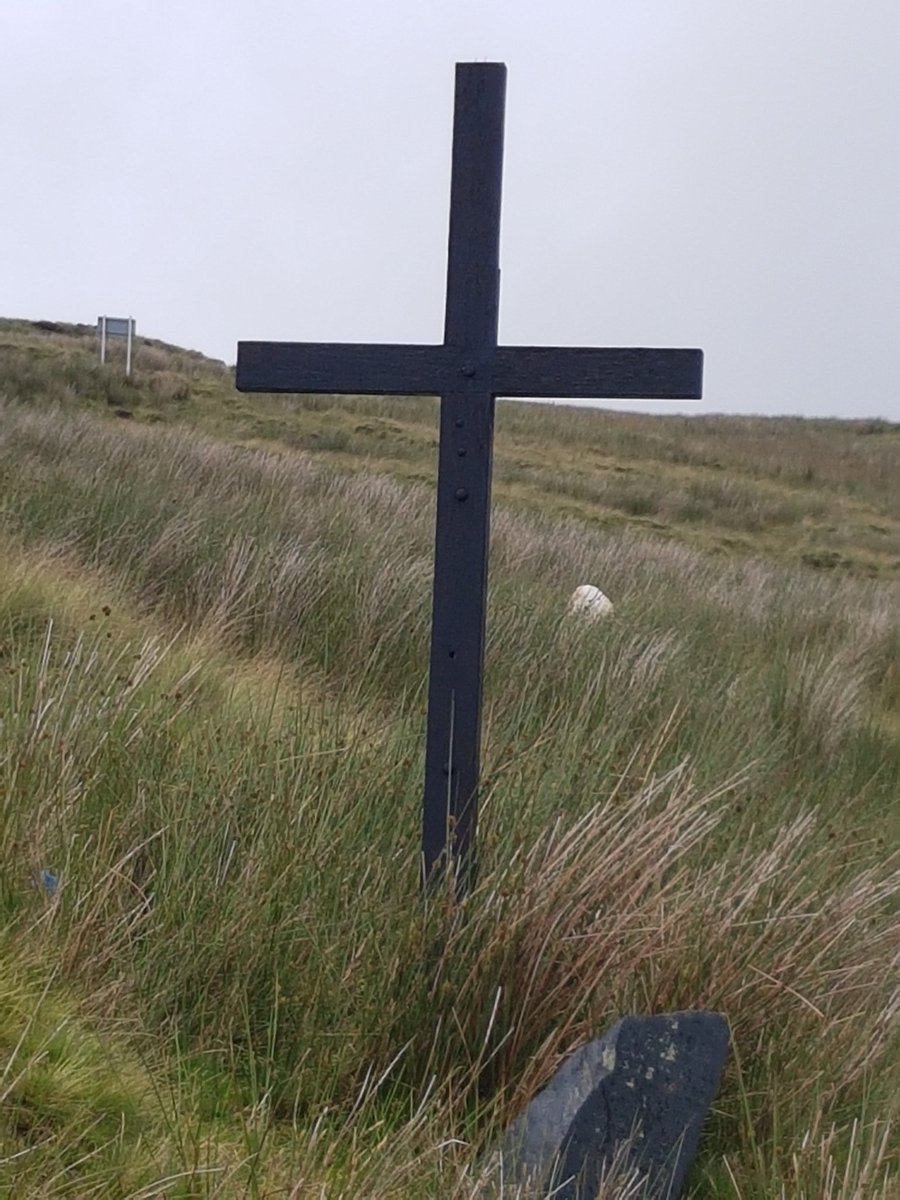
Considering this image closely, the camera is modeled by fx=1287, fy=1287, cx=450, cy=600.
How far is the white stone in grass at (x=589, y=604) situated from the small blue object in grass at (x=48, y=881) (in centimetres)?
360

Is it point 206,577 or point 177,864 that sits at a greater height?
point 206,577

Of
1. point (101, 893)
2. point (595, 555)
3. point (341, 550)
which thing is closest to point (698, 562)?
point (595, 555)

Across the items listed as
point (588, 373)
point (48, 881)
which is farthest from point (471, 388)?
point (48, 881)

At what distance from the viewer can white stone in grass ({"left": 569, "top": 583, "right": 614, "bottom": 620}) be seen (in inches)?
236

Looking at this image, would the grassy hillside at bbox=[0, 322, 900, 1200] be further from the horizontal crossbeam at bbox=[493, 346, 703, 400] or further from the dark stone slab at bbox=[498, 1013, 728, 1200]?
the horizontal crossbeam at bbox=[493, 346, 703, 400]

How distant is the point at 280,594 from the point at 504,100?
9.60ft

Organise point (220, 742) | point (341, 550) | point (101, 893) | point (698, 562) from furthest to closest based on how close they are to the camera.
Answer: point (698, 562) → point (341, 550) → point (220, 742) → point (101, 893)

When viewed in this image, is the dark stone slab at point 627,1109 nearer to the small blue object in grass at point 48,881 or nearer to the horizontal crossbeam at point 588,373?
the small blue object in grass at point 48,881

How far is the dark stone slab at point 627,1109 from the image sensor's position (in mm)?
2035

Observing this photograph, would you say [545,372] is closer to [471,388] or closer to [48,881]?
[471,388]

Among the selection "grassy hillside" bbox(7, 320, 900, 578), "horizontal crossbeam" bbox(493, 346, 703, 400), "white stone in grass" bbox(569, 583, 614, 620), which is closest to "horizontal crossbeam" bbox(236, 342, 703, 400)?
"horizontal crossbeam" bbox(493, 346, 703, 400)

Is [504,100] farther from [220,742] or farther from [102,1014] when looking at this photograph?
[102,1014]

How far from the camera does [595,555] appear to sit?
909 cm

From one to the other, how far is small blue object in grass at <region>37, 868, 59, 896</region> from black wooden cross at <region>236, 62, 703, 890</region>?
0.74m
